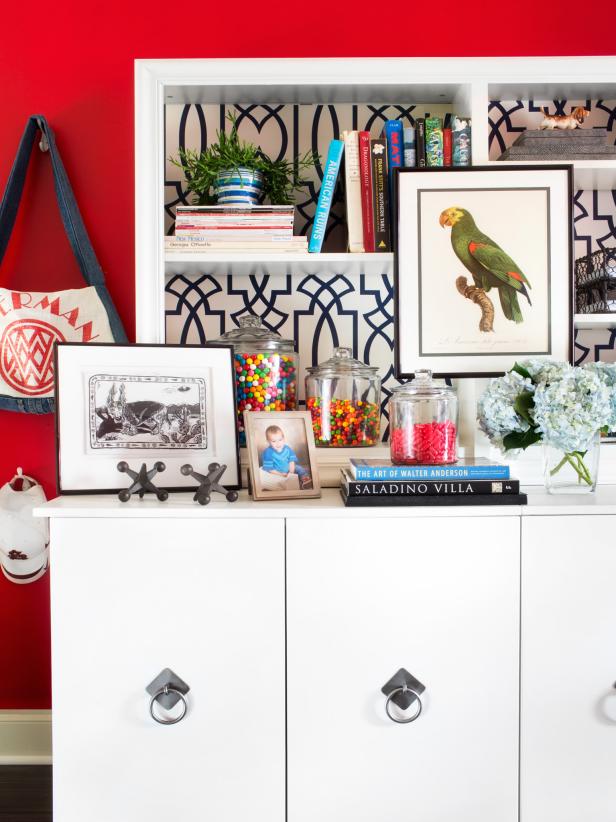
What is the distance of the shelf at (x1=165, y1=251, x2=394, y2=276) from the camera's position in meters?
1.52

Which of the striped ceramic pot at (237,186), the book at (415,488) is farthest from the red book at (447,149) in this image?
the book at (415,488)

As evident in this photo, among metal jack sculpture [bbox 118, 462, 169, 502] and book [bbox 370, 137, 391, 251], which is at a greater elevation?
book [bbox 370, 137, 391, 251]

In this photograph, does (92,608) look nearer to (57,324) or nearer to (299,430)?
(299,430)

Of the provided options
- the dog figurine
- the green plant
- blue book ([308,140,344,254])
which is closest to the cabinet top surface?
blue book ([308,140,344,254])

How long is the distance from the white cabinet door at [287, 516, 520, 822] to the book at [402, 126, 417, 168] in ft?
2.76

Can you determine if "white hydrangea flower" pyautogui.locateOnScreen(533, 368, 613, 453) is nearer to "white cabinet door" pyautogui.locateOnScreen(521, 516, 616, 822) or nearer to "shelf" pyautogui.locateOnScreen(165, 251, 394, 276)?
"white cabinet door" pyautogui.locateOnScreen(521, 516, 616, 822)

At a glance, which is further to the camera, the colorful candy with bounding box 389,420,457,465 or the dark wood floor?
the dark wood floor

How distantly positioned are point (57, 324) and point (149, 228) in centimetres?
42

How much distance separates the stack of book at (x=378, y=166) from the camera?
5.04 ft

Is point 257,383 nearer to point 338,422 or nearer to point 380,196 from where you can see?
point 338,422

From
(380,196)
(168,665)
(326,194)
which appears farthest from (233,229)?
(168,665)

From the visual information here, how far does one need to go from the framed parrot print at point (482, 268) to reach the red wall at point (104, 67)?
0.49 metres

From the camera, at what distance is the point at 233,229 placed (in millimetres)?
1521

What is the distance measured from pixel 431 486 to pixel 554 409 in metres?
0.27
